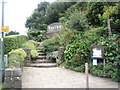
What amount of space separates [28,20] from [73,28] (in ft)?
47.2

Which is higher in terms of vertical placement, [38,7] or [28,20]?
[38,7]

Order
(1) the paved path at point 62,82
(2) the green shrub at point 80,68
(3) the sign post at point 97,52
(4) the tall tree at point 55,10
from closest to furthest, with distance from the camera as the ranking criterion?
(1) the paved path at point 62,82 < (3) the sign post at point 97,52 < (2) the green shrub at point 80,68 < (4) the tall tree at point 55,10

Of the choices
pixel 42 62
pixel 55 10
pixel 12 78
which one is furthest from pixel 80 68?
pixel 55 10

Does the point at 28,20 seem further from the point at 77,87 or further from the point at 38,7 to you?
the point at 77,87

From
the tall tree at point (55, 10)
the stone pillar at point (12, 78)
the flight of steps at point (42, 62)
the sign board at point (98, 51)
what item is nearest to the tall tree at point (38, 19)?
the tall tree at point (55, 10)

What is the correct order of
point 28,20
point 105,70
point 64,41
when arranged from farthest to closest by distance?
point 28,20 < point 64,41 < point 105,70

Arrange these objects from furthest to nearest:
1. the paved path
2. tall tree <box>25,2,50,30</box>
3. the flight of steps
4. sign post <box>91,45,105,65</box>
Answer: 1. tall tree <box>25,2,50,30</box>
2. the flight of steps
3. sign post <box>91,45,105,65</box>
4. the paved path

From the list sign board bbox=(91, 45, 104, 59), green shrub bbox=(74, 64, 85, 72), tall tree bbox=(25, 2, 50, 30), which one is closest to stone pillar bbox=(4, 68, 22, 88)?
green shrub bbox=(74, 64, 85, 72)

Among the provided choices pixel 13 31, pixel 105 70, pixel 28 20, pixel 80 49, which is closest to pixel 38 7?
pixel 28 20

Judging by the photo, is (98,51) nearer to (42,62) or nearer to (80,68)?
(80,68)

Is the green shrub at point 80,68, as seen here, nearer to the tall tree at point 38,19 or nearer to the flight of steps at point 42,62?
the flight of steps at point 42,62

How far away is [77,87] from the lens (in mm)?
4016

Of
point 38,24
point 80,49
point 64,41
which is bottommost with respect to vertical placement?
point 80,49

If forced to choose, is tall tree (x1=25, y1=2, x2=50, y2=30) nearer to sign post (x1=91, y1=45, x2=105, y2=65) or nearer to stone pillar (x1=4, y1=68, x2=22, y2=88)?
sign post (x1=91, y1=45, x2=105, y2=65)
